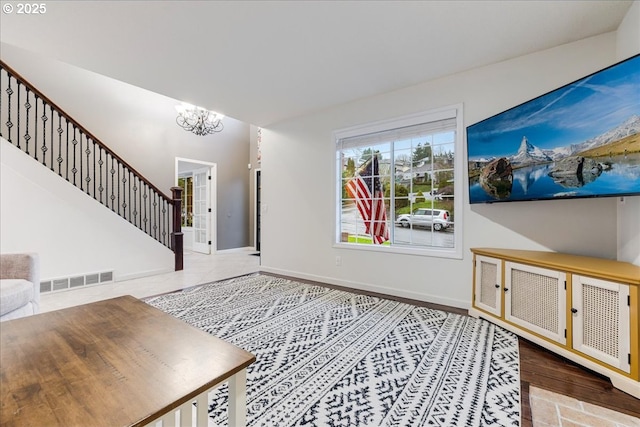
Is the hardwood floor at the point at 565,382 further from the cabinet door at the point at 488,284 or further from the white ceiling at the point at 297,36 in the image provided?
the white ceiling at the point at 297,36

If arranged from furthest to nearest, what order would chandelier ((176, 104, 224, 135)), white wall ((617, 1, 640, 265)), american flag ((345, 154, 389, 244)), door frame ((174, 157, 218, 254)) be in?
door frame ((174, 157, 218, 254)) < chandelier ((176, 104, 224, 135)) < american flag ((345, 154, 389, 244)) < white wall ((617, 1, 640, 265))

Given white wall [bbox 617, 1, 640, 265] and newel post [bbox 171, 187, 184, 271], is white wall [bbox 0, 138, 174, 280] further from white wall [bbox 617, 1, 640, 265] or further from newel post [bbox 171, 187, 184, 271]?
white wall [bbox 617, 1, 640, 265]

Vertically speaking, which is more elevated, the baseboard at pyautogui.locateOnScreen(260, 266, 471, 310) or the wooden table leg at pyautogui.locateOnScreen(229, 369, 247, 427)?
the wooden table leg at pyautogui.locateOnScreen(229, 369, 247, 427)

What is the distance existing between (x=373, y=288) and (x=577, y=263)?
6.73 feet

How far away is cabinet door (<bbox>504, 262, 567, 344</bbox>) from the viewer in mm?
1923

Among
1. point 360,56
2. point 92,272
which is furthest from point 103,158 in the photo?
point 360,56

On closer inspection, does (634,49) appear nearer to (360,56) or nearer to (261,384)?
(360,56)

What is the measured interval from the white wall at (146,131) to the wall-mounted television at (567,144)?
542 centimetres

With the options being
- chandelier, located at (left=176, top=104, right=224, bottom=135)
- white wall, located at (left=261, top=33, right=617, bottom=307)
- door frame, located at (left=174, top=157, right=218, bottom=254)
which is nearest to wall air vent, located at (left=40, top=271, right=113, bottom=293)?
white wall, located at (left=261, top=33, right=617, bottom=307)

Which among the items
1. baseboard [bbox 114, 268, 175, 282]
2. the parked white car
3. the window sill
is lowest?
baseboard [bbox 114, 268, 175, 282]

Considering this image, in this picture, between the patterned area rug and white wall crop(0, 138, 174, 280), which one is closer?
the patterned area rug

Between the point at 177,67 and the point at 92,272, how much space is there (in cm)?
302

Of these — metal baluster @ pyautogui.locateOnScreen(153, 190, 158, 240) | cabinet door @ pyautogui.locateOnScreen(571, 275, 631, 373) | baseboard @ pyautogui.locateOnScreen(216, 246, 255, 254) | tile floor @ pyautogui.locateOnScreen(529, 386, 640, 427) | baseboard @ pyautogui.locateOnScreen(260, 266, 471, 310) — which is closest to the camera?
tile floor @ pyautogui.locateOnScreen(529, 386, 640, 427)

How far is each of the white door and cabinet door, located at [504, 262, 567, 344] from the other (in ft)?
19.3
